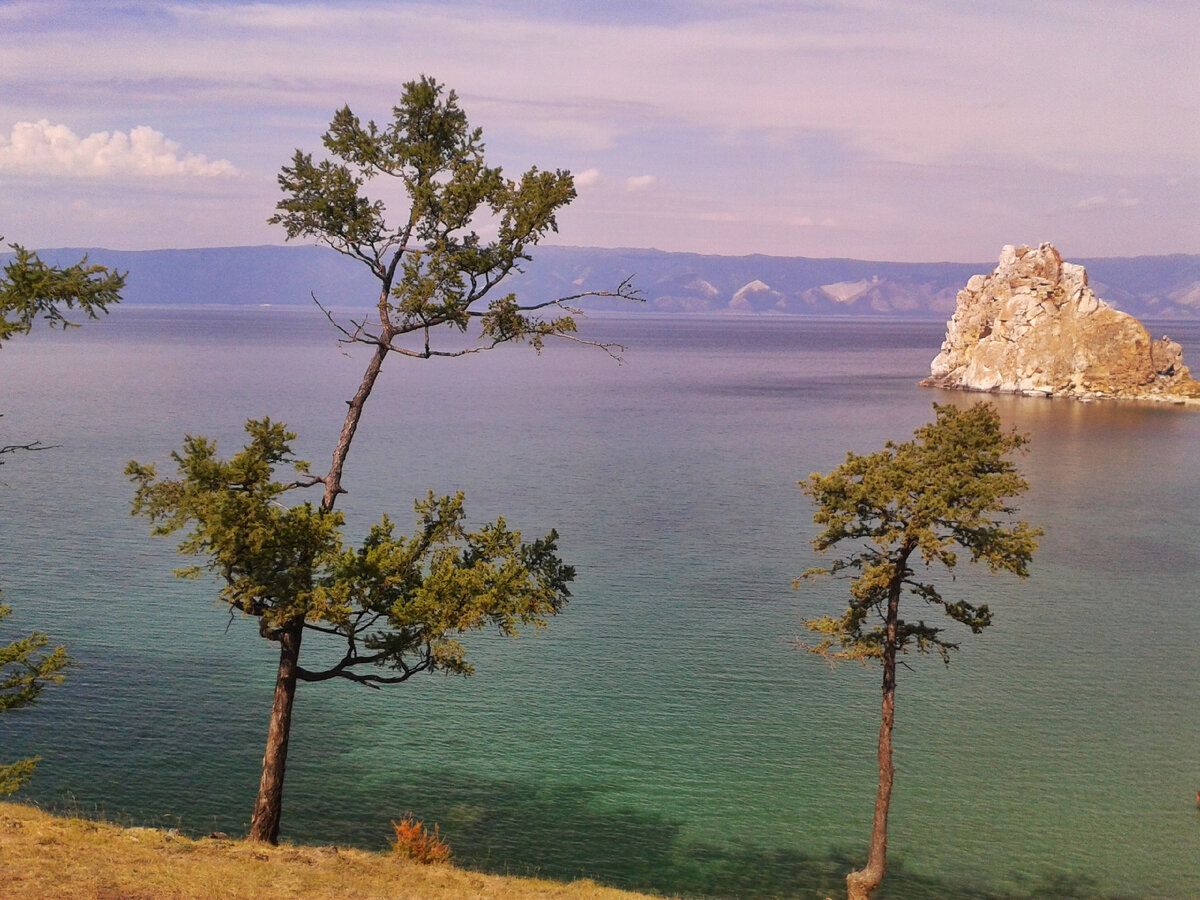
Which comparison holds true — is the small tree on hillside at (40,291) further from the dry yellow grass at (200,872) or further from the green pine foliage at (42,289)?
the dry yellow grass at (200,872)

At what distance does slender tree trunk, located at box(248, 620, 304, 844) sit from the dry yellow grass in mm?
846

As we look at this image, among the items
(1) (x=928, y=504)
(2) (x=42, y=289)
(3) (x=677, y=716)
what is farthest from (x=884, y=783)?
(2) (x=42, y=289)

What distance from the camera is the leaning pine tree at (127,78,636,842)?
64.3 feet

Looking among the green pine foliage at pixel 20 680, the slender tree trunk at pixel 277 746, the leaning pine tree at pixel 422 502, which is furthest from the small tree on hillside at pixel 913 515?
the green pine foliage at pixel 20 680

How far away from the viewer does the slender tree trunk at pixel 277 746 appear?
70.8 feet

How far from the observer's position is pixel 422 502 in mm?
21125

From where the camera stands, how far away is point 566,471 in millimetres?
88938

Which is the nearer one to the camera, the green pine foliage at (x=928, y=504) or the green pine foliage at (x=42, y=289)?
the green pine foliage at (x=42, y=289)

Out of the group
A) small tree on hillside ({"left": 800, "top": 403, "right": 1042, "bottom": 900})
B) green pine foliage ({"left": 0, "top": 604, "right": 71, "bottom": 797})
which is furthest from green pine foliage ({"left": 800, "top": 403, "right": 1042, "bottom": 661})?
green pine foliage ({"left": 0, "top": 604, "right": 71, "bottom": 797})

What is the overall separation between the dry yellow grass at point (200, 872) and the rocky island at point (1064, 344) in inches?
5964

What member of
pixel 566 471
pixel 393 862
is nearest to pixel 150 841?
pixel 393 862

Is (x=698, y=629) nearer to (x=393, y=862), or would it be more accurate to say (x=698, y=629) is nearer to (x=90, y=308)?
(x=393, y=862)

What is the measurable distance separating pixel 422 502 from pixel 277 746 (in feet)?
19.2

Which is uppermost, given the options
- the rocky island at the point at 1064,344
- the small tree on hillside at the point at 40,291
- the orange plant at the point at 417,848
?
the rocky island at the point at 1064,344
